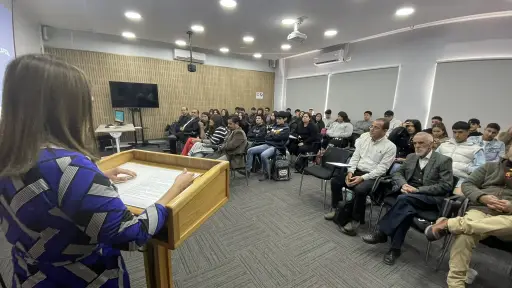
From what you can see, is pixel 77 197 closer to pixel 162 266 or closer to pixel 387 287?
pixel 162 266

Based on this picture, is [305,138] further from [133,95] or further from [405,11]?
[133,95]

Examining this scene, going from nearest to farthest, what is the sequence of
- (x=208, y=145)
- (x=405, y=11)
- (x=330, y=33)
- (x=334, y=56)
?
1. (x=405, y=11)
2. (x=208, y=145)
3. (x=330, y=33)
4. (x=334, y=56)

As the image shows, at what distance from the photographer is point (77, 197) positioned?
0.59 m

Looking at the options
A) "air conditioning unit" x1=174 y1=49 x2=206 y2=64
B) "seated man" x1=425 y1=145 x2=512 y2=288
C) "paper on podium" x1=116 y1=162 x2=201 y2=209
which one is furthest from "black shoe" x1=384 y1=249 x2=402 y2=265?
"air conditioning unit" x1=174 y1=49 x2=206 y2=64

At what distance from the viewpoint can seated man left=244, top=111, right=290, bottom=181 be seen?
4.16 meters

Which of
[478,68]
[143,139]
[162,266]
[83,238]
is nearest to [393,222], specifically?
[162,266]

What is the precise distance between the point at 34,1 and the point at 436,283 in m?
6.73

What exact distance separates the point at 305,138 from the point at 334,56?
3.51 m

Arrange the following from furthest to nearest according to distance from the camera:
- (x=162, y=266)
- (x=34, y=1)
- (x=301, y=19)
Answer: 1. (x=301, y=19)
2. (x=34, y=1)
3. (x=162, y=266)

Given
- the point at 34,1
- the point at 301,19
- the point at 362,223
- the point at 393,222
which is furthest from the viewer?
the point at 301,19

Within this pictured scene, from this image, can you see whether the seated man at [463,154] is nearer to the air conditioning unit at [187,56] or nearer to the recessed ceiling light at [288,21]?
the recessed ceiling light at [288,21]

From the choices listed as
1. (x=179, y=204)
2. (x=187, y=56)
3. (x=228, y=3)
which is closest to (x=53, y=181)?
(x=179, y=204)

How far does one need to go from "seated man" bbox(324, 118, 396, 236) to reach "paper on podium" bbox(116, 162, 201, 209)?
218 centimetres

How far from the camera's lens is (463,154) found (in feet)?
9.12
